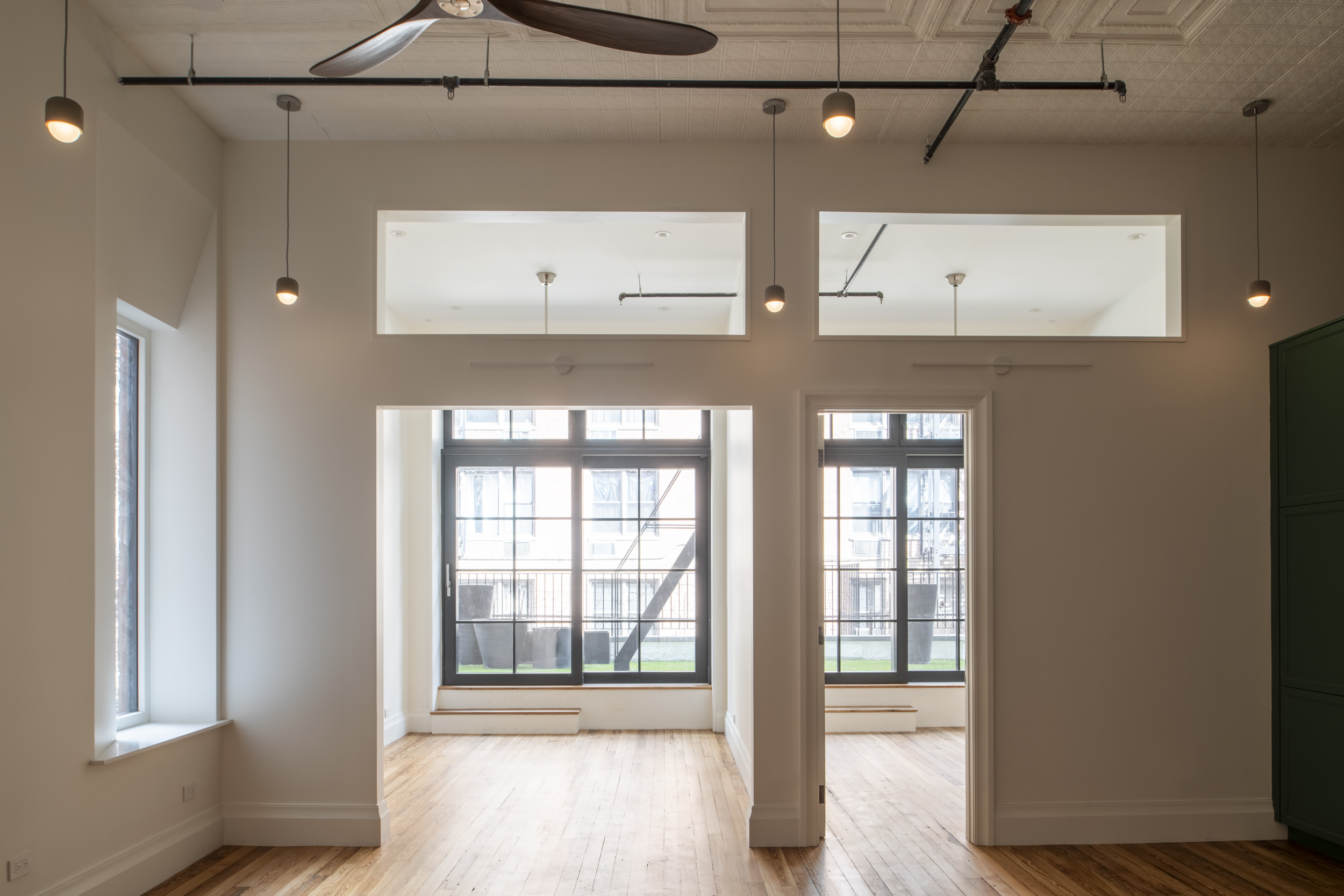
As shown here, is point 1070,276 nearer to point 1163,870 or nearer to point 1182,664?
point 1182,664

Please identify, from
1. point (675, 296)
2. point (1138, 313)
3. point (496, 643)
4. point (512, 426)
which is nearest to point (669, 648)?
point (496, 643)

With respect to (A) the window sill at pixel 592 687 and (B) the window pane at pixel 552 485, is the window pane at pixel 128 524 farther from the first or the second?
(B) the window pane at pixel 552 485

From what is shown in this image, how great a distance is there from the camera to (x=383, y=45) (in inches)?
103

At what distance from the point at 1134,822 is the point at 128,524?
516 centimetres

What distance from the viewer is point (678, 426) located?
755cm

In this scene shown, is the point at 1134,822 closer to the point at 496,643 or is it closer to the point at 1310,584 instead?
the point at 1310,584

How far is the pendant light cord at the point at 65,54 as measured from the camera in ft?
10.6

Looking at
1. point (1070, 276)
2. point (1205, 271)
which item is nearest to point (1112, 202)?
point (1205, 271)

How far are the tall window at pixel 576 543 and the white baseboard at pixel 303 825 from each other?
3.02 m

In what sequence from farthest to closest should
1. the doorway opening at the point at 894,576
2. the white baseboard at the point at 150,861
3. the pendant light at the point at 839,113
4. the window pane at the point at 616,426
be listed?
1. the window pane at the point at 616,426
2. the doorway opening at the point at 894,576
3. the white baseboard at the point at 150,861
4. the pendant light at the point at 839,113

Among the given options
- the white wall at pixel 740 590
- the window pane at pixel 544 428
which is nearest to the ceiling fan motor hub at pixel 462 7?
the white wall at pixel 740 590

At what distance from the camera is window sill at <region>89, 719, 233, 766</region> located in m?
3.56

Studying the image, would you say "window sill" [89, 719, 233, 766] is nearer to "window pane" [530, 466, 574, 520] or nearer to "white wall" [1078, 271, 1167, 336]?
"window pane" [530, 466, 574, 520]

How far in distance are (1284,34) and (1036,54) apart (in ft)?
3.16
